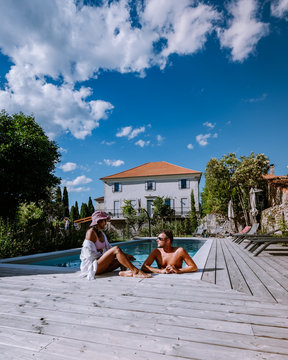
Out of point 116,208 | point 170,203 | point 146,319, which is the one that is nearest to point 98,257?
point 146,319

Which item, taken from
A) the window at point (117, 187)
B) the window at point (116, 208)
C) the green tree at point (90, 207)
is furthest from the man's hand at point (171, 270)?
the green tree at point (90, 207)

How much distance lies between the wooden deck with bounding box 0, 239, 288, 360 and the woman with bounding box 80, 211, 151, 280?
0.24 metres

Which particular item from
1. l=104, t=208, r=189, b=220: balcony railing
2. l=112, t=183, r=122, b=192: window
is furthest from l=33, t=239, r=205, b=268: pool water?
l=112, t=183, r=122, b=192: window

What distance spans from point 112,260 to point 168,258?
102 cm

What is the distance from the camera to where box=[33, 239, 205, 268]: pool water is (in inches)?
289

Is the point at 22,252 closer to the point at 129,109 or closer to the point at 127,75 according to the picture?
the point at 127,75

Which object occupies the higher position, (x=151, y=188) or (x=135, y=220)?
(x=151, y=188)

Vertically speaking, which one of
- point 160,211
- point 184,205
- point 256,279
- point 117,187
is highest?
point 117,187

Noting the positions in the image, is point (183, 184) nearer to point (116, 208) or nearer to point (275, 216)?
point (116, 208)

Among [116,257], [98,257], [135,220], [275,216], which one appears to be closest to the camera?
[116,257]

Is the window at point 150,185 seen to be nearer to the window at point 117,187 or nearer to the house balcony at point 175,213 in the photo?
the house balcony at point 175,213

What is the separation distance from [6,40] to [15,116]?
8948 millimetres

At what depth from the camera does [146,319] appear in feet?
6.08

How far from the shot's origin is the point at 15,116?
13961 mm
